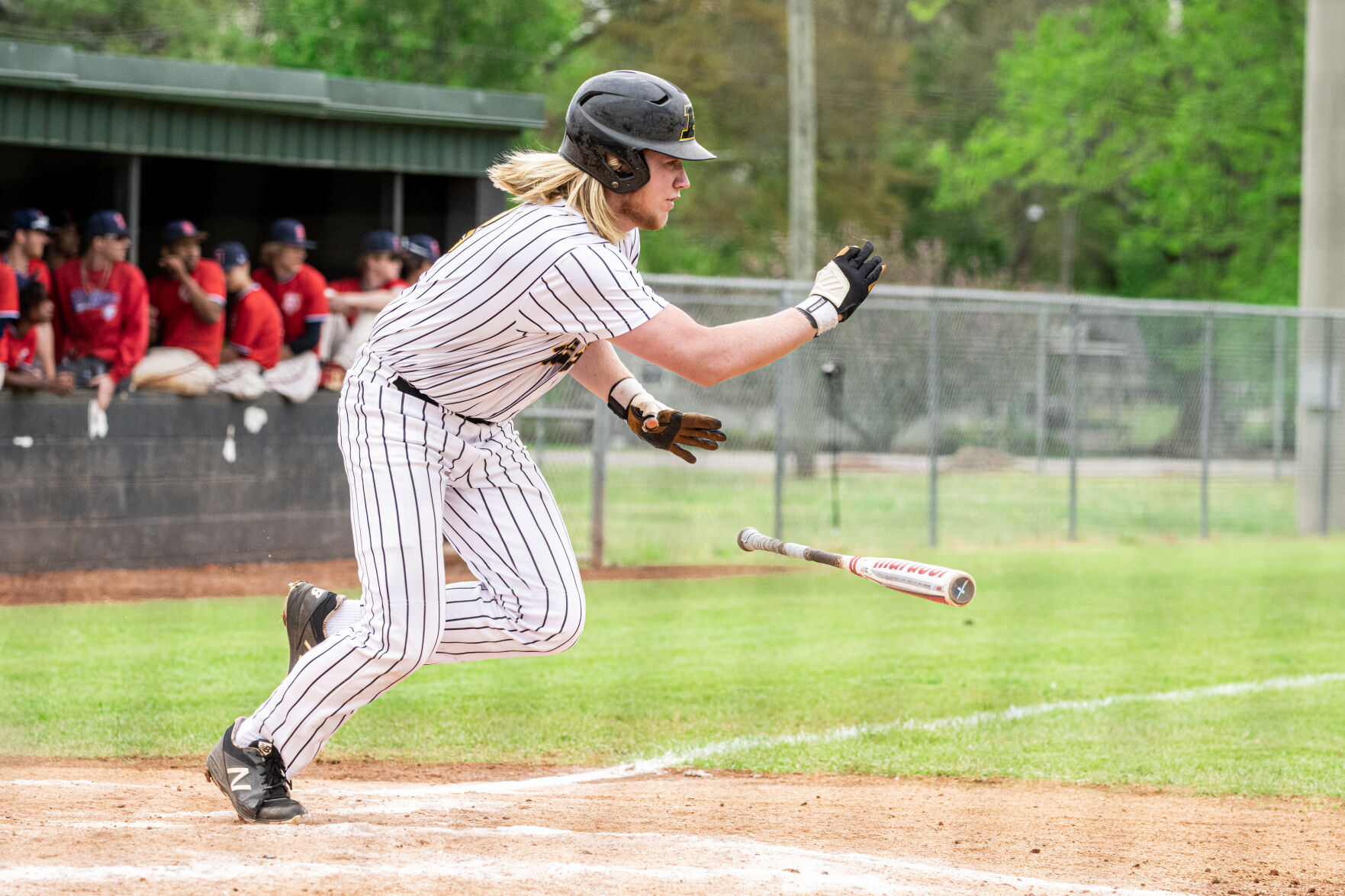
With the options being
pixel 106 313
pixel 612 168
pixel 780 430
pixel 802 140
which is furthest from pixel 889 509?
pixel 612 168

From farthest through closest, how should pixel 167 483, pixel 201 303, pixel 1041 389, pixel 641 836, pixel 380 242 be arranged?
pixel 1041 389
pixel 380 242
pixel 167 483
pixel 201 303
pixel 641 836

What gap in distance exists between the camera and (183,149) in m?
11.1

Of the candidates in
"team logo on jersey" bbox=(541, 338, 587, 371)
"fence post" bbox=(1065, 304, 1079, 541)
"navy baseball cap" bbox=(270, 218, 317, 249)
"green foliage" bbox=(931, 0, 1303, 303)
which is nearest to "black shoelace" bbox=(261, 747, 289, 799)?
"team logo on jersey" bbox=(541, 338, 587, 371)

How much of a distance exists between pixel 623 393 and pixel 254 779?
4.44 ft

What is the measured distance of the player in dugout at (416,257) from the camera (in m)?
11.3

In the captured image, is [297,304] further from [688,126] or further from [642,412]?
[688,126]

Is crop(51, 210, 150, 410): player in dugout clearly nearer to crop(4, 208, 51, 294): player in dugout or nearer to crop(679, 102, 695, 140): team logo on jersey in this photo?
crop(4, 208, 51, 294): player in dugout

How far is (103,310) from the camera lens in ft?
32.3

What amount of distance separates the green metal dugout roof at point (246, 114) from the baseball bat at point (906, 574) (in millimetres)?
8568

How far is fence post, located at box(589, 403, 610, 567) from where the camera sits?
10.7 meters

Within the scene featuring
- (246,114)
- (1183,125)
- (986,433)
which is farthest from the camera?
(1183,125)

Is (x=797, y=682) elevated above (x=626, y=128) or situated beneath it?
situated beneath

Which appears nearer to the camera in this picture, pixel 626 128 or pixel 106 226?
pixel 626 128

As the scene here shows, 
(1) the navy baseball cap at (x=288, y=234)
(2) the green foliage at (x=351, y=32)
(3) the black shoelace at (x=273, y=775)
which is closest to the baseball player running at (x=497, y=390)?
(3) the black shoelace at (x=273, y=775)
